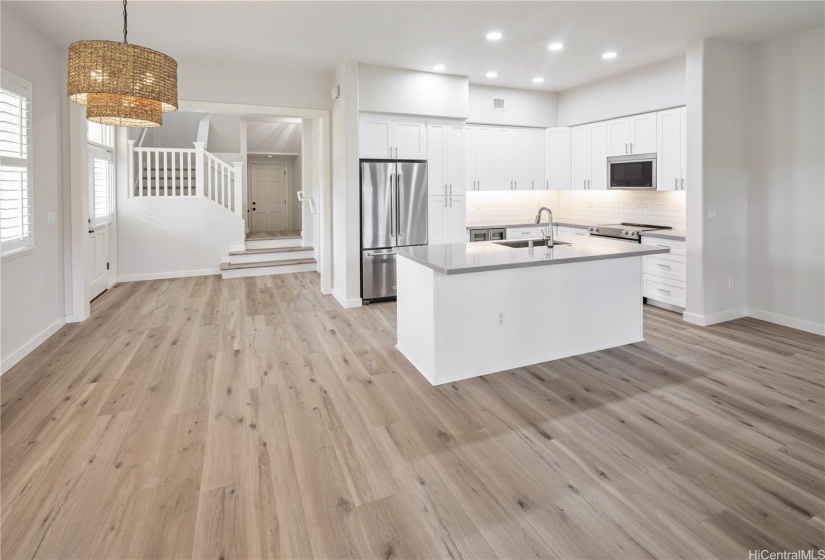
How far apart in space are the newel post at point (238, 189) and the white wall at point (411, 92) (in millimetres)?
3812

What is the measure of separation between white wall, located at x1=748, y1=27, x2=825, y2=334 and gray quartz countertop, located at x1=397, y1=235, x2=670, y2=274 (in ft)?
6.18

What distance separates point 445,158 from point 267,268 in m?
3.81

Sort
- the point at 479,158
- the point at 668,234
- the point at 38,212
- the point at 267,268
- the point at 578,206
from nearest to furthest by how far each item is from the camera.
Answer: the point at 38,212 → the point at 668,234 → the point at 479,158 → the point at 578,206 → the point at 267,268

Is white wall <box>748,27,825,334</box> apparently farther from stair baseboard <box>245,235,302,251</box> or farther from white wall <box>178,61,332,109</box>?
stair baseboard <box>245,235,302,251</box>

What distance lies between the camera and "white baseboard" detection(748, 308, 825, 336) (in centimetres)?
467

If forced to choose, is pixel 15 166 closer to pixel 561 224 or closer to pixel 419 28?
pixel 419 28

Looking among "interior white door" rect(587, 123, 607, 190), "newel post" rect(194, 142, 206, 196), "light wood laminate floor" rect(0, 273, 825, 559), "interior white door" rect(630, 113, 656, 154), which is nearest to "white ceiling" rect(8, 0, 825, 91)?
"interior white door" rect(630, 113, 656, 154)

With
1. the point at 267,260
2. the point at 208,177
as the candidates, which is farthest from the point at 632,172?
the point at 208,177

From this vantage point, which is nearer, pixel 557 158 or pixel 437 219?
pixel 437 219

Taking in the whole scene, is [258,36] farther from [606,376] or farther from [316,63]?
[606,376]

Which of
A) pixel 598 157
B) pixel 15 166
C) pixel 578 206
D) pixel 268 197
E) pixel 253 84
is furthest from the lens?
pixel 268 197

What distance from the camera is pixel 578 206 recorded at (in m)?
7.50

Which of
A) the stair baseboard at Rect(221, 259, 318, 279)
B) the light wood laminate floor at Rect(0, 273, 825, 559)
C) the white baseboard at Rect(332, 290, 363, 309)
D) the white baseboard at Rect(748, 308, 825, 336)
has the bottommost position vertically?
the light wood laminate floor at Rect(0, 273, 825, 559)

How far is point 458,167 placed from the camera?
21.1 ft
